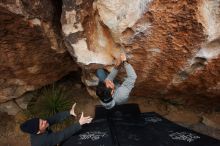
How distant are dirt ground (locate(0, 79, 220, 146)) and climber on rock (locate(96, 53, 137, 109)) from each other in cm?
170

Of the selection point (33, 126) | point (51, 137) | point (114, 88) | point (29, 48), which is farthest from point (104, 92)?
point (29, 48)

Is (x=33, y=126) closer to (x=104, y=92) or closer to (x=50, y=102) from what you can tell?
(x=104, y=92)

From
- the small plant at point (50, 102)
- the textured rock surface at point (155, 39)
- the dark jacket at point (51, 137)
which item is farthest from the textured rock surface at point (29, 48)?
the dark jacket at point (51, 137)

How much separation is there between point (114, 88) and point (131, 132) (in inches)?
23.5

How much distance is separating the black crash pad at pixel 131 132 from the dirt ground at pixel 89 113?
1.24 meters

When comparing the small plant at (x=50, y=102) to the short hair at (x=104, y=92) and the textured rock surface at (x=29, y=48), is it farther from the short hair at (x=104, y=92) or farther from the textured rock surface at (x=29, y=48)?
the short hair at (x=104, y=92)

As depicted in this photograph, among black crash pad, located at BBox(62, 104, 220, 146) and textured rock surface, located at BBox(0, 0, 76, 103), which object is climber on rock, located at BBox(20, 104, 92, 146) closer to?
black crash pad, located at BBox(62, 104, 220, 146)

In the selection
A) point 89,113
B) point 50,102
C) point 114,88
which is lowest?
point 89,113

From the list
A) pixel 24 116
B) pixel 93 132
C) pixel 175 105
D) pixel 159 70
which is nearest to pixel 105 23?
pixel 159 70

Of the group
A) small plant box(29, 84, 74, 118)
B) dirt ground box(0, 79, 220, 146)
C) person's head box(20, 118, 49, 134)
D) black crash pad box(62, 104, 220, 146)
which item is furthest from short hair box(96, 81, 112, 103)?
small plant box(29, 84, 74, 118)

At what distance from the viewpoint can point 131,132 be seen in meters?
4.64

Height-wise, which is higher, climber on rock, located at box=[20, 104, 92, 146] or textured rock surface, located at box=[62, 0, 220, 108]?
textured rock surface, located at box=[62, 0, 220, 108]

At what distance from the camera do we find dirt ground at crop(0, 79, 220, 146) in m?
6.22

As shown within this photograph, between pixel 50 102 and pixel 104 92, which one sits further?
pixel 50 102
